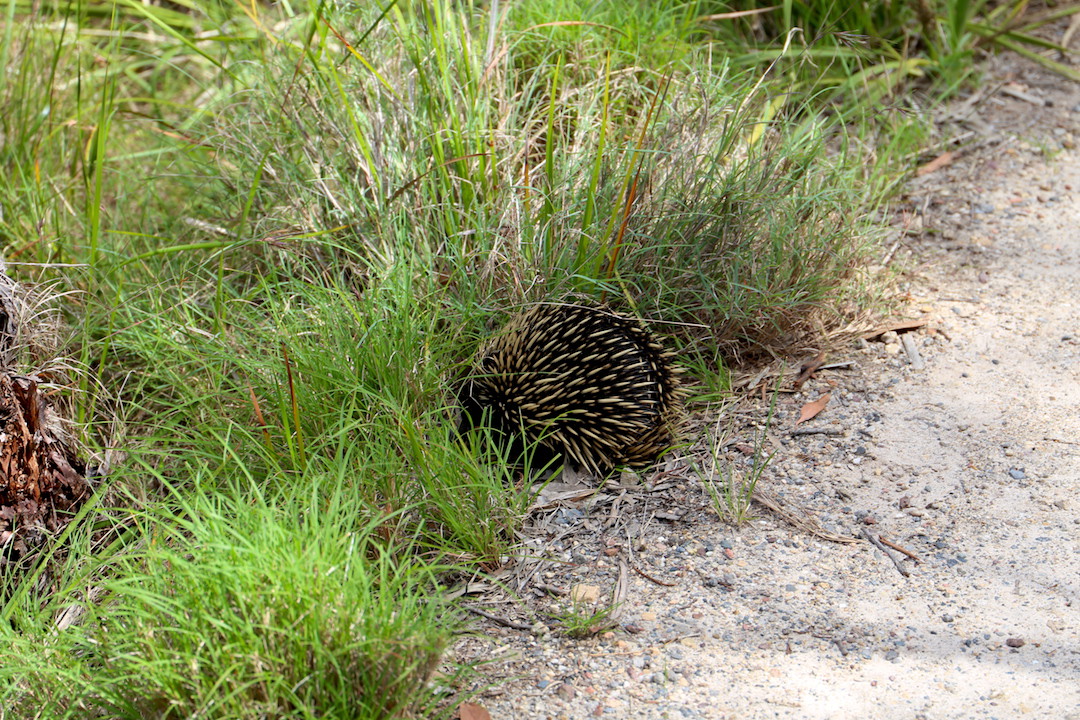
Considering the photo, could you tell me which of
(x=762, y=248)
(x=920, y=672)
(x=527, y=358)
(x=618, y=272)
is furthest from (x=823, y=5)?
(x=920, y=672)

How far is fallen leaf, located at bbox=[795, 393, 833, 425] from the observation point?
2.96 metres

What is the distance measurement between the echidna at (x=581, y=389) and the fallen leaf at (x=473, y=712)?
896 mm

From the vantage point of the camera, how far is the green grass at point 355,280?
6.02ft

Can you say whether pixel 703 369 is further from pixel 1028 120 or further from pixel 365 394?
pixel 1028 120

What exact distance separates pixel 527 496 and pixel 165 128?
8.76ft

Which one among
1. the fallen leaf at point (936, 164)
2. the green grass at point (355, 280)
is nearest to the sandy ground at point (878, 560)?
the green grass at point (355, 280)

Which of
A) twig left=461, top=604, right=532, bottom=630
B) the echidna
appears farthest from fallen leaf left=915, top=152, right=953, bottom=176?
twig left=461, top=604, right=532, bottom=630

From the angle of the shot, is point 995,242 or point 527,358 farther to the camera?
point 995,242

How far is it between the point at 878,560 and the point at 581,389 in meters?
0.93

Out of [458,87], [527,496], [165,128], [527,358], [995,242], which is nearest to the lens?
[527,496]

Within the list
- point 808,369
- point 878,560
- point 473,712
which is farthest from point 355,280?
point 878,560

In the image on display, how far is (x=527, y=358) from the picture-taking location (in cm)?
283

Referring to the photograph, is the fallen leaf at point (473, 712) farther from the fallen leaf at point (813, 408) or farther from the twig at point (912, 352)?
the twig at point (912, 352)

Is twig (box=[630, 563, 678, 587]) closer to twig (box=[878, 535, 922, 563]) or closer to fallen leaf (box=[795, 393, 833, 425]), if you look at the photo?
twig (box=[878, 535, 922, 563])
